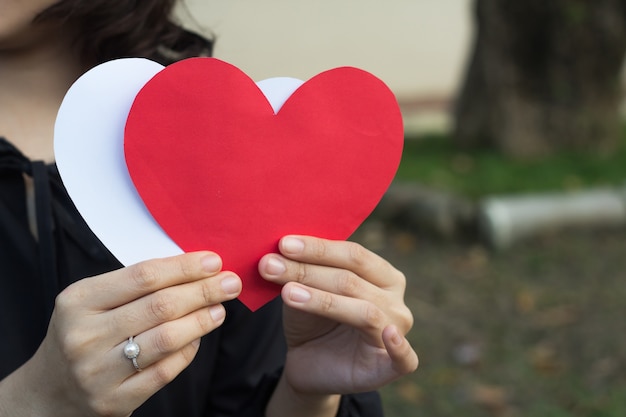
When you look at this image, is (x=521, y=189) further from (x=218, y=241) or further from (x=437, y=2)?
(x=437, y=2)

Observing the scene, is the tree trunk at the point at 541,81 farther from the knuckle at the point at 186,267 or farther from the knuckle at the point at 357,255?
the knuckle at the point at 186,267

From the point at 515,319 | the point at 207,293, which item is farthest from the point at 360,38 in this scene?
the point at 207,293

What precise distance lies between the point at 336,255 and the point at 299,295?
2.8 inches

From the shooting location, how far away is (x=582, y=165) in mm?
4355

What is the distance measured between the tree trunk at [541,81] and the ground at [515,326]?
1.03 m

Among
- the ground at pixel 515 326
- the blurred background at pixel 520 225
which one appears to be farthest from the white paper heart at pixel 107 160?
the ground at pixel 515 326

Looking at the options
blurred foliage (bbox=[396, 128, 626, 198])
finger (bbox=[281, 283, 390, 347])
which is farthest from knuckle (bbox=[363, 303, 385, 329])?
blurred foliage (bbox=[396, 128, 626, 198])

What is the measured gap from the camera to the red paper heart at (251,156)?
0.92m

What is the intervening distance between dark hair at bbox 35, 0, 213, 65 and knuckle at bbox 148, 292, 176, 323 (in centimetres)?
55

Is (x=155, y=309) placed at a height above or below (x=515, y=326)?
above

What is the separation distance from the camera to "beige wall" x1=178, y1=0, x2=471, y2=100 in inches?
300

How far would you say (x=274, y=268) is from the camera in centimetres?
95

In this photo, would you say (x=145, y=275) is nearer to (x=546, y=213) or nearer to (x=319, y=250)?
(x=319, y=250)

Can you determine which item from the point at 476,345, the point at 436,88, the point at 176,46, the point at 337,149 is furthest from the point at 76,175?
the point at 436,88
